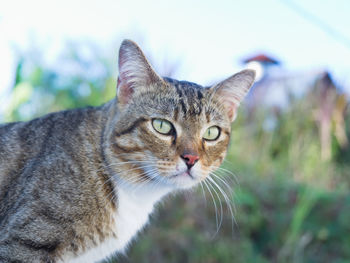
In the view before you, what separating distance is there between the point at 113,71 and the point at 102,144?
324cm

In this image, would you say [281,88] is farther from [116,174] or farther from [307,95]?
[116,174]

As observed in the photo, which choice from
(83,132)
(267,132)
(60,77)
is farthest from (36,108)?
(267,132)

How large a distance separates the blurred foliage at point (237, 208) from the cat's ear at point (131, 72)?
48.9 inches

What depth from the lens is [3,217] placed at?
1.83 meters

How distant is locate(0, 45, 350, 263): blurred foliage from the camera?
4.09 metres

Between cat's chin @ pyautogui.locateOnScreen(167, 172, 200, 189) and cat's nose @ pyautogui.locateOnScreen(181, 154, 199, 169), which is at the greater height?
cat's nose @ pyautogui.locateOnScreen(181, 154, 199, 169)

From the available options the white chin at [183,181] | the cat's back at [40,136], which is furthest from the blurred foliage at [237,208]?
the white chin at [183,181]

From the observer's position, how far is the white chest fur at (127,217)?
2004 millimetres

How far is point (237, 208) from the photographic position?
473cm

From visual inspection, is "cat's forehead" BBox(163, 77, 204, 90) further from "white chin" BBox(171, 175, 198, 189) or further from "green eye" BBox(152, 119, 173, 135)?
"white chin" BBox(171, 175, 198, 189)

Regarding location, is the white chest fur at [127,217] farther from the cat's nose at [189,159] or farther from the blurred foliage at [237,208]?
the blurred foliage at [237,208]

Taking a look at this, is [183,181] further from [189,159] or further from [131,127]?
[131,127]

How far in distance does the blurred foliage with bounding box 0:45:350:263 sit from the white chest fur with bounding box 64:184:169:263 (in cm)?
111

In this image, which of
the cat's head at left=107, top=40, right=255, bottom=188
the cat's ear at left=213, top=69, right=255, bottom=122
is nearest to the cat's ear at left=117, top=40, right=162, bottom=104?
the cat's head at left=107, top=40, right=255, bottom=188
